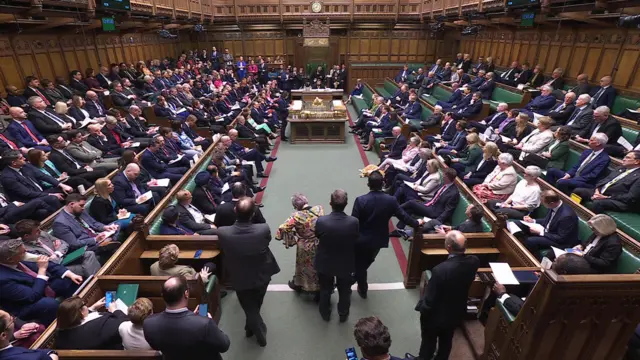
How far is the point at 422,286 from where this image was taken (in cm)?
358

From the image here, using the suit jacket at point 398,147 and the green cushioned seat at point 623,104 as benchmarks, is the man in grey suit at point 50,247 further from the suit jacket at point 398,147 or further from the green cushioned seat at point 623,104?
the green cushioned seat at point 623,104

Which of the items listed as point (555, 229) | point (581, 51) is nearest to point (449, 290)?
point (555, 229)

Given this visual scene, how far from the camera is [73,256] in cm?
326

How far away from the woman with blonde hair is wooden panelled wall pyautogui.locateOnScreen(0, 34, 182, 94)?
10820 mm

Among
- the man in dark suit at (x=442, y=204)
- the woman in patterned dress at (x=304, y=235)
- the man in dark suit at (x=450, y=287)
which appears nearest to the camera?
the man in dark suit at (x=450, y=287)

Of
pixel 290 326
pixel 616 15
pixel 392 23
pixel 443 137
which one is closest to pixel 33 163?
pixel 290 326

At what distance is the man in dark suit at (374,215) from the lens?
3.43 metres

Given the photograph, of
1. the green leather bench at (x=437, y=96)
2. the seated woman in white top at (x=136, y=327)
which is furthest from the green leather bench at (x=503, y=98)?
Result: the seated woman in white top at (x=136, y=327)

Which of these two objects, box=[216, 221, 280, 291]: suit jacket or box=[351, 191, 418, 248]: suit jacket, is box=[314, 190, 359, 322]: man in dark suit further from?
box=[216, 221, 280, 291]: suit jacket

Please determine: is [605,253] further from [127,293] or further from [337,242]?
[127,293]

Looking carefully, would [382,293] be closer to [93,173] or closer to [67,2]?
[93,173]

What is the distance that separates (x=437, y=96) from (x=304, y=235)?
33.8 feet

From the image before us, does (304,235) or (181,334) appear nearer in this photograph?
(181,334)

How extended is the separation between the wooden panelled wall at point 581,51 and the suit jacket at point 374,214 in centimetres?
733
